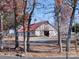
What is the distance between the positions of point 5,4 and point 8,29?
22.0ft

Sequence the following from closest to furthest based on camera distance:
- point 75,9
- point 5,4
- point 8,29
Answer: point 75,9, point 5,4, point 8,29

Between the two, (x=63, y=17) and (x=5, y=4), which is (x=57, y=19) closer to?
(x=63, y=17)

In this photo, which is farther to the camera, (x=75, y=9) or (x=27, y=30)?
(x=27, y=30)

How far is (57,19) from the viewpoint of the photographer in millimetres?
27938

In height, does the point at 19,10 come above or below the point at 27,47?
above

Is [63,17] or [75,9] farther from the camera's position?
[63,17]

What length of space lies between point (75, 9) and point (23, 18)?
487 centimetres

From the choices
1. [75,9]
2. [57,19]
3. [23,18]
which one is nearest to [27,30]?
[23,18]

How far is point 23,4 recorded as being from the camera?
26.5 m

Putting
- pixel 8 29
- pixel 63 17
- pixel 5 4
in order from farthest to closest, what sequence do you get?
pixel 8 29
pixel 63 17
pixel 5 4

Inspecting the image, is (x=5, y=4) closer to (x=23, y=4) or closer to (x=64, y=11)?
(x=23, y=4)

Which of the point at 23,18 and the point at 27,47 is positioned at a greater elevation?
the point at 23,18

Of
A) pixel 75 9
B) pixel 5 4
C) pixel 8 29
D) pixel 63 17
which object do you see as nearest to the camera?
pixel 75 9

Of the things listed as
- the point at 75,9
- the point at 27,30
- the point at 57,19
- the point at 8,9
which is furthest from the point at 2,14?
the point at 75,9
